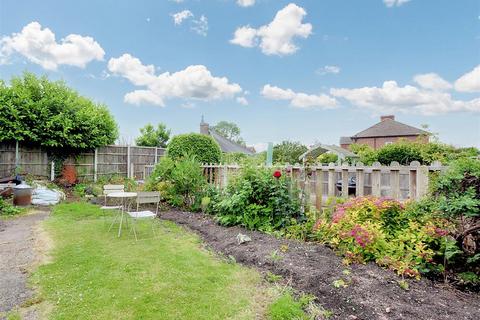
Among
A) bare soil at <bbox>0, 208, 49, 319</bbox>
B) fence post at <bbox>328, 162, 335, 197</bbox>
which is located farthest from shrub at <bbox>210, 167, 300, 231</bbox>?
bare soil at <bbox>0, 208, 49, 319</bbox>

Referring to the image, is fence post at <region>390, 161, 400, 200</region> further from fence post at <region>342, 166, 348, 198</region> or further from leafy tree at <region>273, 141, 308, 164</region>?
leafy tree at <region>273, 141, 308, 164</region>

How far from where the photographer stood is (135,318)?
2389 millimetres

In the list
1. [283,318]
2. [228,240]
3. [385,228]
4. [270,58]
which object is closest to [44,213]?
[228,240]

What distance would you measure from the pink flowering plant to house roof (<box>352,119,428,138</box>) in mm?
33217

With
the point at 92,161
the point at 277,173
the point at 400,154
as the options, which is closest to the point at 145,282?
the point at 277,173

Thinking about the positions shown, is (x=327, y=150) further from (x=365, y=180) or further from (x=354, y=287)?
(x=354, y=287)

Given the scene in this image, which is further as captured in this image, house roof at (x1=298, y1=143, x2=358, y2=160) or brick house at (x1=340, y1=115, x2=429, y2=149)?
brick house at (x1=340, y1=115, x2=429, y2=149)

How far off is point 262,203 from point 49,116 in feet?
33.1

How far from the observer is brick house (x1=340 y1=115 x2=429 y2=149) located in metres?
32.3

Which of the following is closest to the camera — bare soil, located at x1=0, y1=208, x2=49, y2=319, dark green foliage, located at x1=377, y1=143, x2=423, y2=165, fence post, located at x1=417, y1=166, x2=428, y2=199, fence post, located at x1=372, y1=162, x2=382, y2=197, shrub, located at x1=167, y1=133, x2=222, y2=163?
bare soil, located at x1=0, y1=208, x2=49, y2=319

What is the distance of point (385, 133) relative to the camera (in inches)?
1314

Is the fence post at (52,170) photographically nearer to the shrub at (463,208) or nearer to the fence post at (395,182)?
the fence post at (395,182)

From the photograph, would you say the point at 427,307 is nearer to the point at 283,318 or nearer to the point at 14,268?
the point at 283,318

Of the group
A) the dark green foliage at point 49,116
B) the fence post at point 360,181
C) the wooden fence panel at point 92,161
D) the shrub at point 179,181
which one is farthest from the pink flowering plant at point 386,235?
the wooden fence panel at point 92,161
